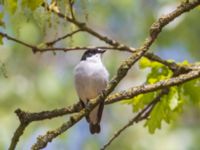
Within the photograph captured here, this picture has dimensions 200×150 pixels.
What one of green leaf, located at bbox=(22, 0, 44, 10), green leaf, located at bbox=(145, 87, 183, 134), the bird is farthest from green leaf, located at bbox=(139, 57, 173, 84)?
green leaf, located at bbox=(22, 0, 44, 10)

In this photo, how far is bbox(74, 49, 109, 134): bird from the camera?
14.0 feet

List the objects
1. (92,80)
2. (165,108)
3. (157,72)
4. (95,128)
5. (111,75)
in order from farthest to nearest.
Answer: (111,75) < (95,128) < (92,80) < (157,72) < (165,108)

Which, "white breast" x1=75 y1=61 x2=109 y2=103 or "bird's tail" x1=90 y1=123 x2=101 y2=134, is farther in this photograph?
"bird's tail" x1=90 y1=123 x2=101 y2=134

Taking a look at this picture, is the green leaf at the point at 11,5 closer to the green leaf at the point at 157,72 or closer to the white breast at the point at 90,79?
the green leaf at the point at 157,72

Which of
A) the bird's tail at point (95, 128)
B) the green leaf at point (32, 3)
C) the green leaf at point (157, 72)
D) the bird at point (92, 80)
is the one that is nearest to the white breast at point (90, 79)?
the bird at point (92, 80)

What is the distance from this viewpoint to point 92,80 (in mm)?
4336

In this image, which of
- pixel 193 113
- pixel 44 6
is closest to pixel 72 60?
pixel 193 113

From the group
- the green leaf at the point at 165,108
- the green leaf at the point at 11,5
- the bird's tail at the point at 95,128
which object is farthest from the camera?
the bird's tail at the point at 95,128

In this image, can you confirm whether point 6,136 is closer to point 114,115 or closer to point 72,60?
point 114,115

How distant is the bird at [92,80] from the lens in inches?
168

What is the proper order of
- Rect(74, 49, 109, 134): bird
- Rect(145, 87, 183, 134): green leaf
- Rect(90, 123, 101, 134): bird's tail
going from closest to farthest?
Rect(145, 87, 183, 134): green leaf < Rect(74, 49, 109, 134): bird < Rect(90, 123, 101, 134): bird's tail

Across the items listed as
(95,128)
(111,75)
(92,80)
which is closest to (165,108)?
(92,80)

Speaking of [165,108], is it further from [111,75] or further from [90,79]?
[111,75]

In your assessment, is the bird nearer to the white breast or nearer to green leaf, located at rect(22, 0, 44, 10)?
the white breast
